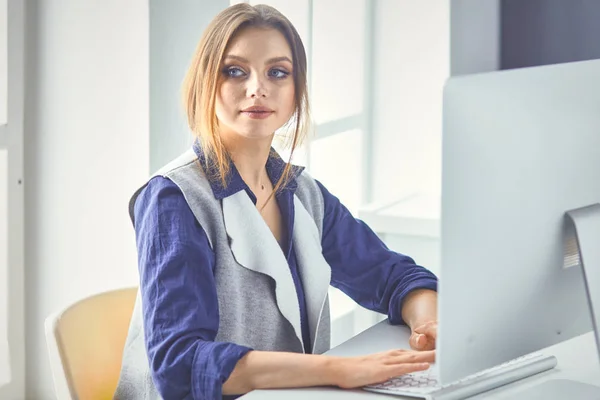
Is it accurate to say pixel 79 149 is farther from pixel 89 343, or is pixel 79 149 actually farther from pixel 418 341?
pixel 418 341

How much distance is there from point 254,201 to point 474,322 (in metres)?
0.61

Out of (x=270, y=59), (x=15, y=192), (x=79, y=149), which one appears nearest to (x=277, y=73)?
(x=270, y=59)

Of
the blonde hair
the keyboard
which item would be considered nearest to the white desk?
the keyboard

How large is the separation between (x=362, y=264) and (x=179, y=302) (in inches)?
20.3

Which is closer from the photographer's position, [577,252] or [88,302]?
[577,252]

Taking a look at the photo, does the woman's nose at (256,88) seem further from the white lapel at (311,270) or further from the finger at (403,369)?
the finger at (403,369)

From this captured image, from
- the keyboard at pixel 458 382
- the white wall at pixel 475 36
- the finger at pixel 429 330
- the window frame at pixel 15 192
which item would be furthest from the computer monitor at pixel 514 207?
the window frame at pixel 15 192

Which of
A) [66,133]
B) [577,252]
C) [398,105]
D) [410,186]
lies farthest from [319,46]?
[577,252]

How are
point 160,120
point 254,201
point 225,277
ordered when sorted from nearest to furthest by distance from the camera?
point 225,277
point 254,201
point 160,120

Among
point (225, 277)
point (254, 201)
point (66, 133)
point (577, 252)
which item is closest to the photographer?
point (577, 252)

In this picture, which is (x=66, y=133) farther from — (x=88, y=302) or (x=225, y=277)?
(x=225, y=277)

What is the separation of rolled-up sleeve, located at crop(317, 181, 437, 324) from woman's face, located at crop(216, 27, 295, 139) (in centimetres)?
25

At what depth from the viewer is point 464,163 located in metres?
1.04

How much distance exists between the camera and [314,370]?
49.8 inches
